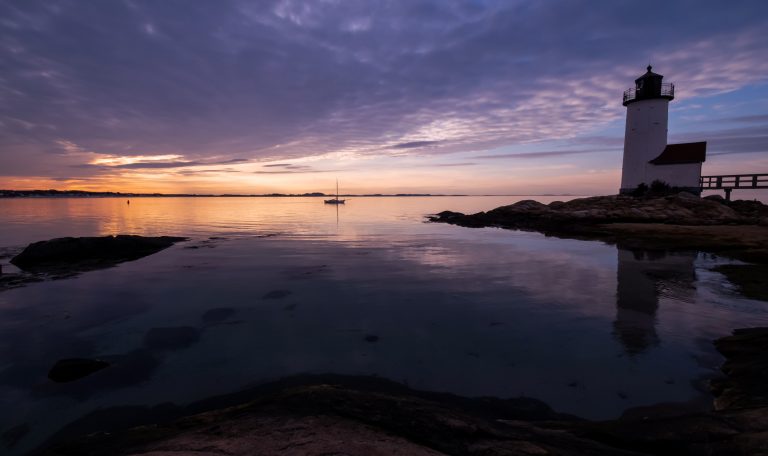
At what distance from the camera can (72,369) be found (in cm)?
720

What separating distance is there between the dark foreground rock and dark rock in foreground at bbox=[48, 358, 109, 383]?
70.6 inches

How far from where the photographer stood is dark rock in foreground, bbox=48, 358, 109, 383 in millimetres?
7090

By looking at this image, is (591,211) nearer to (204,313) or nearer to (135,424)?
(204,313)

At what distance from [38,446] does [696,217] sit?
41991 millimetres

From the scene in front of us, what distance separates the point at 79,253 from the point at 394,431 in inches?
858

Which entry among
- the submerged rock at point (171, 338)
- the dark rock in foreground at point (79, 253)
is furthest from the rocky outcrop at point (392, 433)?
the dark rock in foreground at point (79, 253)

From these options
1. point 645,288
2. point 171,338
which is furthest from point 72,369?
point 645,288

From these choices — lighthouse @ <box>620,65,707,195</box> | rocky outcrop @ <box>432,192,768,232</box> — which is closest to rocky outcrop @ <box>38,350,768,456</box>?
rocky outcrop @ <box>432,192,768,232</box>

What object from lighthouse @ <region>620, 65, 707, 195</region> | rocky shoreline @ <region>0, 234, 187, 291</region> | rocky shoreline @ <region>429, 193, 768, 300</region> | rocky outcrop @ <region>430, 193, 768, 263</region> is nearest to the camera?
rocky shoreline @ <region>0, 234, 187, 291</region>

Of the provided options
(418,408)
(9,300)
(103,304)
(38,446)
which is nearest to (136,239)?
(9,300)

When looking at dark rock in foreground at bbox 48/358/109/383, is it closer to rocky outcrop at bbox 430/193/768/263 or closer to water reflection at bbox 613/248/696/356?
water reflection at bbox 613/248/696/356

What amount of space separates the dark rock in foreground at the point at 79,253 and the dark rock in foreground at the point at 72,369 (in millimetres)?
12571

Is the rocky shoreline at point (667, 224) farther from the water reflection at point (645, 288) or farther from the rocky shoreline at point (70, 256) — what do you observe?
the rocky shoreline at point (70, 256)

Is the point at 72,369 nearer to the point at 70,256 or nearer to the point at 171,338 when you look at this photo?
the point at 171,338
